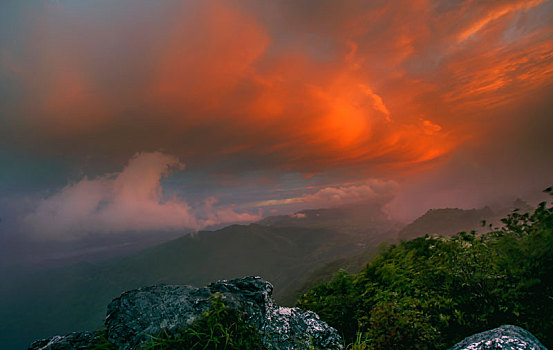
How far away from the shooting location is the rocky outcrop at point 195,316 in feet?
13.2

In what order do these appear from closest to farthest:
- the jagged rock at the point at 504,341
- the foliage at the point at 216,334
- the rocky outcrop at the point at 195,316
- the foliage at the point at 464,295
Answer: the jagged rock at the point at 504,341, the foliage at the point at 216,334, the rocky outcrop at the point at 195,316, the foliage at the point at 464,295

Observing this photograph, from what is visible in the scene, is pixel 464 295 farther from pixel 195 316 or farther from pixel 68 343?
pixel 68 343

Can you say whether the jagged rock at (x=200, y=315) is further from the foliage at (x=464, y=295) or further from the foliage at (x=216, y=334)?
the foliage at (x=464, y=295)

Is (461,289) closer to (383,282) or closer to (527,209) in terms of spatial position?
(383,282)

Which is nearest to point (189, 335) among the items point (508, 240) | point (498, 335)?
point (498, 335)

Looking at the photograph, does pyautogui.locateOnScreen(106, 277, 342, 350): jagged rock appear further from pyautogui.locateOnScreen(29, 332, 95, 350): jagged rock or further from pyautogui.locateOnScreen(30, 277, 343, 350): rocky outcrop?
pyautogui.locateOnScreen(29, 332, 95, 350): jagged rock

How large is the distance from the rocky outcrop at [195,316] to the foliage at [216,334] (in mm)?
126

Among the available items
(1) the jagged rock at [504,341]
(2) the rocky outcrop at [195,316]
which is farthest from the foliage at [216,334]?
(1) the jagged rock at [504,341]

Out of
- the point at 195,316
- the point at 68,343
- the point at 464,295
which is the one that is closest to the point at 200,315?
the point at 195,316

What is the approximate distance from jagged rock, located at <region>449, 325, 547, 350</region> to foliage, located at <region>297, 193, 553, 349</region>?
1.09 m

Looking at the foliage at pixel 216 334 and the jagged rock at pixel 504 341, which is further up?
the foliage at pixel 216 334

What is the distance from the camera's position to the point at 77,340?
13.9 feet

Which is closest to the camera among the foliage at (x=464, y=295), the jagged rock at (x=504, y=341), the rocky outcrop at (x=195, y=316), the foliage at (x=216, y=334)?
the jagged rock at (x=504, y=341)

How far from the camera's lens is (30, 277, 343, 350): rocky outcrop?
159 inches
